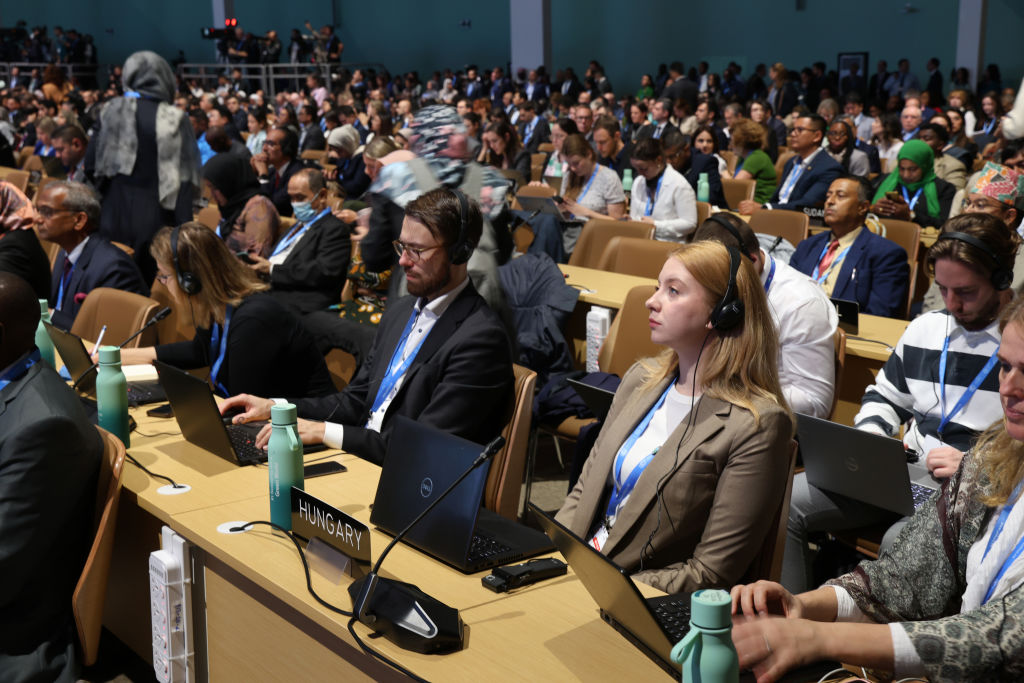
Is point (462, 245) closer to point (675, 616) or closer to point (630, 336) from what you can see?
point (630, 336)

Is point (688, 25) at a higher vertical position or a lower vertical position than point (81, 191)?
higher

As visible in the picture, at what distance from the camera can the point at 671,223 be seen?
6.28 m

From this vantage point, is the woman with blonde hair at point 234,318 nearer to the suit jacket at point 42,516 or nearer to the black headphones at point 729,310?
the suit jacket at point 42,516

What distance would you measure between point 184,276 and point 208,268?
0.27ft

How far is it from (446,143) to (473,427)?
173cm

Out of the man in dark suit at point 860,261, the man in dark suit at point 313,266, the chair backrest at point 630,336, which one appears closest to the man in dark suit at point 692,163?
the man in dark suit at point 860,261

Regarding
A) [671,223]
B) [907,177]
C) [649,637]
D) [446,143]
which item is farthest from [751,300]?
[907,177]

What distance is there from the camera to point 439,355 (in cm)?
273

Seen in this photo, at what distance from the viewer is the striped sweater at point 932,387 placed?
9.16 ft

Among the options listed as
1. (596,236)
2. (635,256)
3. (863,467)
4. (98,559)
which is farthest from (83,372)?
(596,236)

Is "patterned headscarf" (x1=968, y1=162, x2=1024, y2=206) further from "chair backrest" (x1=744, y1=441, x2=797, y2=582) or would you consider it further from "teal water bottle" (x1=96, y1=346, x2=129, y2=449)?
"teal water bottle" (x1=96, y1=346, x2=129, y2=449)

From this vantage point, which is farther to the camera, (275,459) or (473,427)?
(473,427)

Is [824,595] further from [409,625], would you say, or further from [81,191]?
[81,191]

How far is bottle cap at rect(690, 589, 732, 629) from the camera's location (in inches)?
49.9
